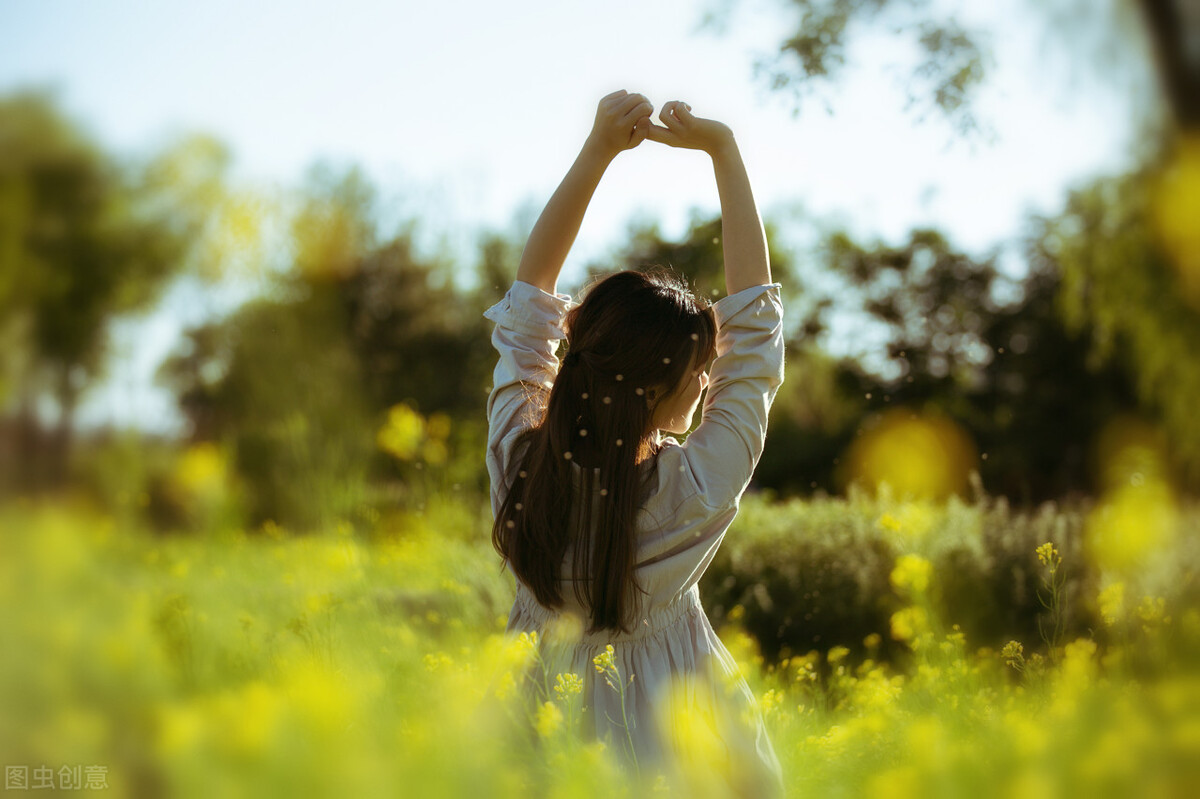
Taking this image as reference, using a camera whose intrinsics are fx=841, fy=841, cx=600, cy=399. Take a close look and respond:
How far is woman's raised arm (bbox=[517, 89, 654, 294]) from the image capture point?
189cm

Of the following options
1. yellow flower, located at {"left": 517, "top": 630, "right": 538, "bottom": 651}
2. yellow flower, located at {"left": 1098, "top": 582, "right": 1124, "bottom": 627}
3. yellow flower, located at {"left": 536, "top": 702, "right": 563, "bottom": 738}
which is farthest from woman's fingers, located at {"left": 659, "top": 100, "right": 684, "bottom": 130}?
yellow flower, located at {"left": 1098, "top": 582, "right": 1124, "bottom": 627}

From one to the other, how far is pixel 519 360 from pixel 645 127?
0.61 meters

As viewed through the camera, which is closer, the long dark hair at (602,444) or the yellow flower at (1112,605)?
the long dark hair at (602,444)

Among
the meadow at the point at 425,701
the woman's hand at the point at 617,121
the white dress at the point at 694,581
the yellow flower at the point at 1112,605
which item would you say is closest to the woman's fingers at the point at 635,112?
the woman's hand at the point at 617,121

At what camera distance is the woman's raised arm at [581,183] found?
6.20 feet

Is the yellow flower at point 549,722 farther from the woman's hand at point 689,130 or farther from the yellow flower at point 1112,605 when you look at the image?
the yellow flower at point 1112,605

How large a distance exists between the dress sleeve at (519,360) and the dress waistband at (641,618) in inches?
9.9

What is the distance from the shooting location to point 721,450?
1.67 metres

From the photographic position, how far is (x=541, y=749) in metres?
1.26

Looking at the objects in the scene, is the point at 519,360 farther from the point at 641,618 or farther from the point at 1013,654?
the point at 1013,654

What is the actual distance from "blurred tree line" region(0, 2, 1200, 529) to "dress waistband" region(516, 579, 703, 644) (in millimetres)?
946

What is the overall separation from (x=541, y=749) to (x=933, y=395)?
1295 centimetres

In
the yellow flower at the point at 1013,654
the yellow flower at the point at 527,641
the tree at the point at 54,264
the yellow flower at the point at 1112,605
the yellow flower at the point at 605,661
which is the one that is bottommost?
the yellow flower at the point at 1013,654

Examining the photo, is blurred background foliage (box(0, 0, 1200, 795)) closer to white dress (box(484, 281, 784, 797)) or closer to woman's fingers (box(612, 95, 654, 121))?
white dress (box(484, 281, 784, 797))
